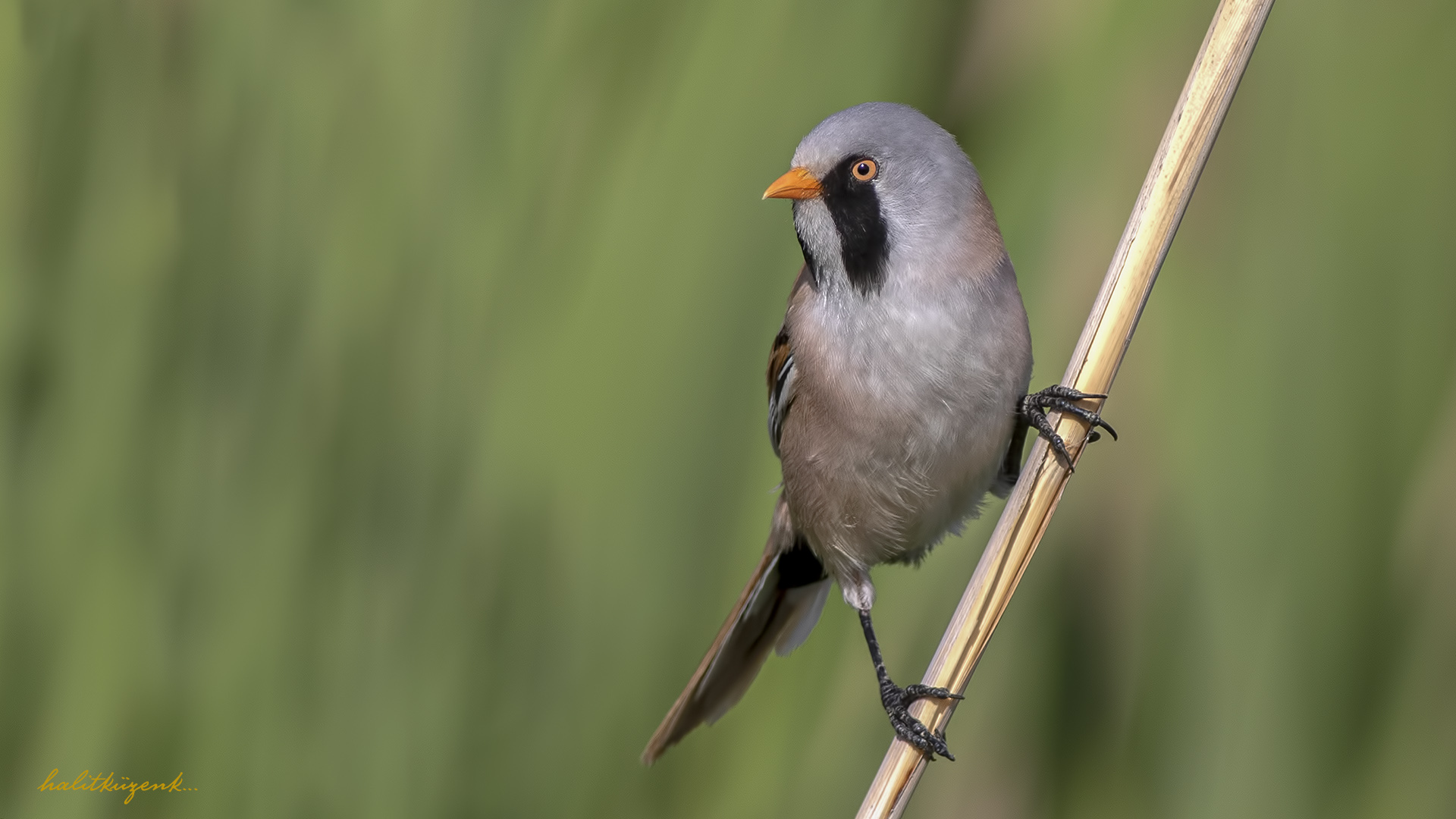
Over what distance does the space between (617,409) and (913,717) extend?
64 cm

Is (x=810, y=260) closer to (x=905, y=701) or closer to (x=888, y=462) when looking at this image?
(x=888, y=462)

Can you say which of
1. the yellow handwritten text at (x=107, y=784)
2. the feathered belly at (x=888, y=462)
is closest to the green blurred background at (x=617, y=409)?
the yellow handwritten text at (x=107, y=784)

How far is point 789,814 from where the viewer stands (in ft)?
6.00

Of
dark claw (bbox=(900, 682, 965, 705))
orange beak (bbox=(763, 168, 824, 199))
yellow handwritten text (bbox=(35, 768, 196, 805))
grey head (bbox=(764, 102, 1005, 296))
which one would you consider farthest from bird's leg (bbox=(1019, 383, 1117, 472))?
yellow handwritten text (bbox=(35, 768, 196, 805))

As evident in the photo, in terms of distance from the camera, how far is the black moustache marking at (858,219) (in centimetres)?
168

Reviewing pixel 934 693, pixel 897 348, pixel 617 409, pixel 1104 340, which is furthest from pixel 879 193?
pixel 934 693

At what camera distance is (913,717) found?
5.57 ft

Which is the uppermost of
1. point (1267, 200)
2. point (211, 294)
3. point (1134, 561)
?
point (1267, 200)

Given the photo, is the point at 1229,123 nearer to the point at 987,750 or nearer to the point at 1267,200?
the point at 1267,200

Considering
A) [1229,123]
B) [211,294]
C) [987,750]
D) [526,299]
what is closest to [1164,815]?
[987,750]

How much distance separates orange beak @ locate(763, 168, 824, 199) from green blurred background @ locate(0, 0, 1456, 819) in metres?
0.13

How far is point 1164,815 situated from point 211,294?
5.40 feet

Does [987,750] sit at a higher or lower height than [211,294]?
lower

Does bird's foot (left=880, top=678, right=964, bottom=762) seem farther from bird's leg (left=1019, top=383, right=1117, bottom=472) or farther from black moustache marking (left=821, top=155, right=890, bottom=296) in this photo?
black moustache marking (left=821, top=155, right=890, bottom=296)
